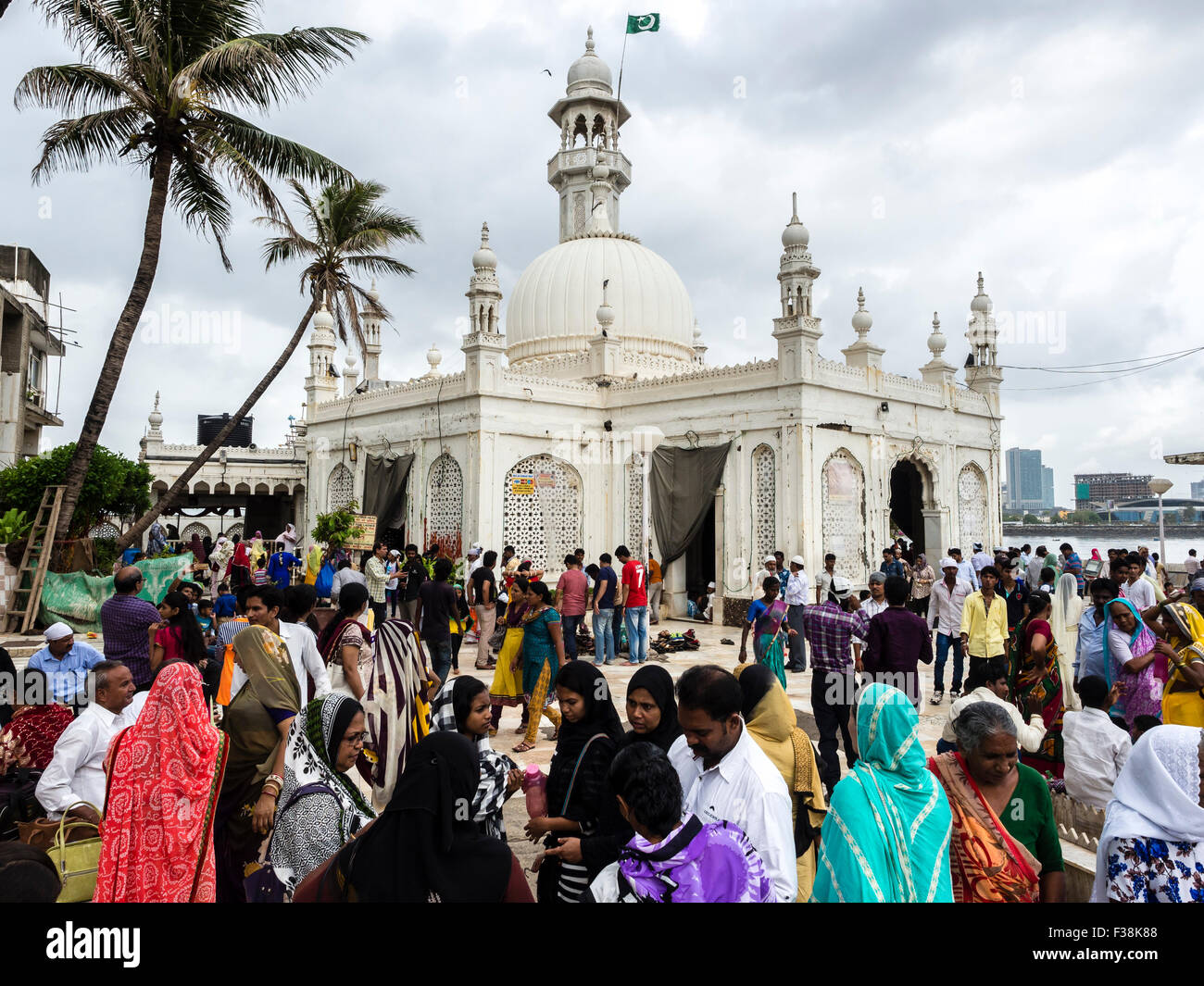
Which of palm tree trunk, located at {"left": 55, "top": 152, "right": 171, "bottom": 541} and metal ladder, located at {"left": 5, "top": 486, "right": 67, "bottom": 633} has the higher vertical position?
palm tree trunk, located at {"left": 55, "top": 152, "right": 171, "bottom": 541}

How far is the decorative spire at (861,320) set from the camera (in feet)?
55.2

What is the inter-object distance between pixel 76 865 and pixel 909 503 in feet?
64.9

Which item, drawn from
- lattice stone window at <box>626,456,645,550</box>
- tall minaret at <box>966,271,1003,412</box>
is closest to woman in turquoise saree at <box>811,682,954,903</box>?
lattice stone window at <box>626,456,645,550</box>

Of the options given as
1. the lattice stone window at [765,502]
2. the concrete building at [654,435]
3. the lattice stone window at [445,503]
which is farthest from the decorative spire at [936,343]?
the lattice stone window at [445,503]

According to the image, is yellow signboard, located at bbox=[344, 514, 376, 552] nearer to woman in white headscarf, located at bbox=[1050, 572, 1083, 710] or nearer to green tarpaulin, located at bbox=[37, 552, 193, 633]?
green tarpaulin, located at bbox=[37, 552, 193, 633]

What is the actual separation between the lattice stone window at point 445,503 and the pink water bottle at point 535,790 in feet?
47.3

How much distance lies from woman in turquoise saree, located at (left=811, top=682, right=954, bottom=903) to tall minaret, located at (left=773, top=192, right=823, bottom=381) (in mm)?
13212

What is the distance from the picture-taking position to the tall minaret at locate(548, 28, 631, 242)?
955 inches

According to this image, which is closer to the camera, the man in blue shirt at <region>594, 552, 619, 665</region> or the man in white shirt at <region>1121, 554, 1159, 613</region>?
the man in white shirt at <region>1121, 554, 1159, 613</region>

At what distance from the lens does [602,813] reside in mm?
Result: 2930

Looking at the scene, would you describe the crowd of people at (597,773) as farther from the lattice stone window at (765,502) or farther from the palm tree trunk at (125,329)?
the lattice stone window at (765,502)

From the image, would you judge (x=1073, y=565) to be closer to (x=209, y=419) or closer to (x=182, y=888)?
(x=182, y=888)
